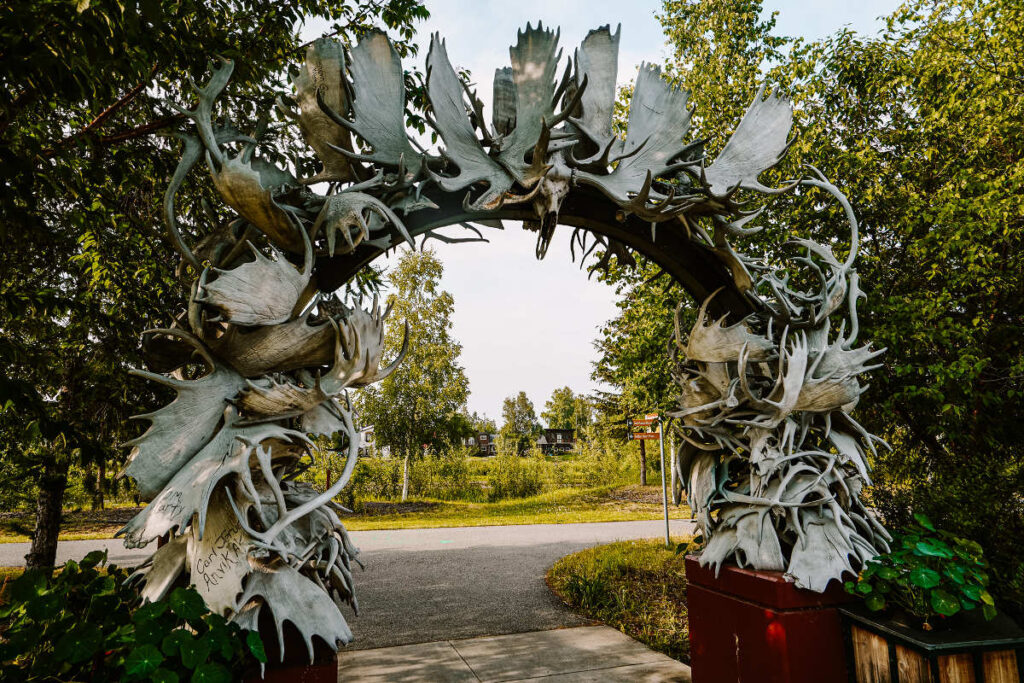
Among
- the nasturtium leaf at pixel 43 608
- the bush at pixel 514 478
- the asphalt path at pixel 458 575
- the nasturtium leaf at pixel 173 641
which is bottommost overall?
the asphalt path at pixel 458 575

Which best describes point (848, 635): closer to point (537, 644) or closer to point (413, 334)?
point (537, 644)

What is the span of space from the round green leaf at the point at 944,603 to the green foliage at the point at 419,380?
56.1 ft

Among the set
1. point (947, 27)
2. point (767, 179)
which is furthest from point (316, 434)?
point (947, 27)

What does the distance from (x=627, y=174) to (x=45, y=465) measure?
6.92m

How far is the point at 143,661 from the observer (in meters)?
2.25

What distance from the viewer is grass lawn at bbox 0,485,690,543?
50.0 ft

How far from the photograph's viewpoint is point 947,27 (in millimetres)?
8016

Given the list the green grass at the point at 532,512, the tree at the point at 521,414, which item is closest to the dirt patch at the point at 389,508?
the green grass at the point at 532,512

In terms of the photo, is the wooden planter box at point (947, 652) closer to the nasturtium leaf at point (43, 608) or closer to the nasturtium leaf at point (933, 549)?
the nasturtium leaf at point (933, 549)

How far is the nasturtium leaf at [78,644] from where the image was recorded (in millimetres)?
2332

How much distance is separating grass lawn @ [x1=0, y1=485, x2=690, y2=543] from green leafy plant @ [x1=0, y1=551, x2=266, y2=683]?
41.6 feet

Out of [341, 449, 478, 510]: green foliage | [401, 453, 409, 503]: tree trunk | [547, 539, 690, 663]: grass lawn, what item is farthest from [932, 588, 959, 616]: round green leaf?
[341, 449, 478, 510]: green foliage

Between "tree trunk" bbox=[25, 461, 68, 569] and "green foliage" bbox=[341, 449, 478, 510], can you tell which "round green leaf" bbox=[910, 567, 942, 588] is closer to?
"tree trunk" bbox=[25, 461, 68, 569]

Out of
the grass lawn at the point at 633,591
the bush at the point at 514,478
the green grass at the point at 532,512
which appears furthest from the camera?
the bush at the point at 514,478
